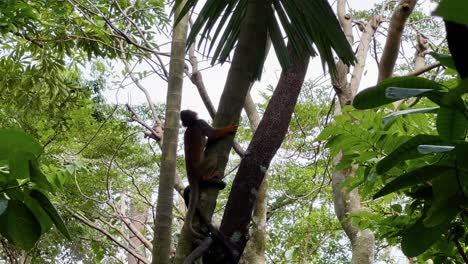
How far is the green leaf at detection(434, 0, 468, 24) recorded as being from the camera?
17.1 inches

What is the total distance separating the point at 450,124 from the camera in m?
0.68

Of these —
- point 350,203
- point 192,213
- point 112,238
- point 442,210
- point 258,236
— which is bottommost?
point 442,210

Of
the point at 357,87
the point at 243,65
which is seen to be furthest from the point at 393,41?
the point at 243,65

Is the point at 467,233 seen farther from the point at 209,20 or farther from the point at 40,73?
the point at 40,73

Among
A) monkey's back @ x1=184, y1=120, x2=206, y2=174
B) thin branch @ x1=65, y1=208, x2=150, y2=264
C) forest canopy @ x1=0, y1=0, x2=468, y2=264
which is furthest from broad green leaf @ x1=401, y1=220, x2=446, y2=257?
thin branch @ x1=65, y1=208, x2=150, y2=264

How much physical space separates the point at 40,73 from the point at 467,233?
14.4ft

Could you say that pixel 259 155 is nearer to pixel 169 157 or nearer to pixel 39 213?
pixel 169 157

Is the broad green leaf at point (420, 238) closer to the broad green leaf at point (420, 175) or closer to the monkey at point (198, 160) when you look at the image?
the broad green leaf at point (420, 175)

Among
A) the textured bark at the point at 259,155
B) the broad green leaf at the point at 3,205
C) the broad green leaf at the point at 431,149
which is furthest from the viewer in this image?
the textured bark at the point at 259,155

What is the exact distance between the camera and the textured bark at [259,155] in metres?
1.59

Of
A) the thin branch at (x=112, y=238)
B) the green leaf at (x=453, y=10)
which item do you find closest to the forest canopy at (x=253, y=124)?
the green leaf at (x=453, y=10)

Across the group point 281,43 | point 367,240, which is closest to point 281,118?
point 281,43

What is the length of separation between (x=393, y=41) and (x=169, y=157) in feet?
5.96

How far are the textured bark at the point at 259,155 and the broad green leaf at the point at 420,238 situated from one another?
705 millimetres
